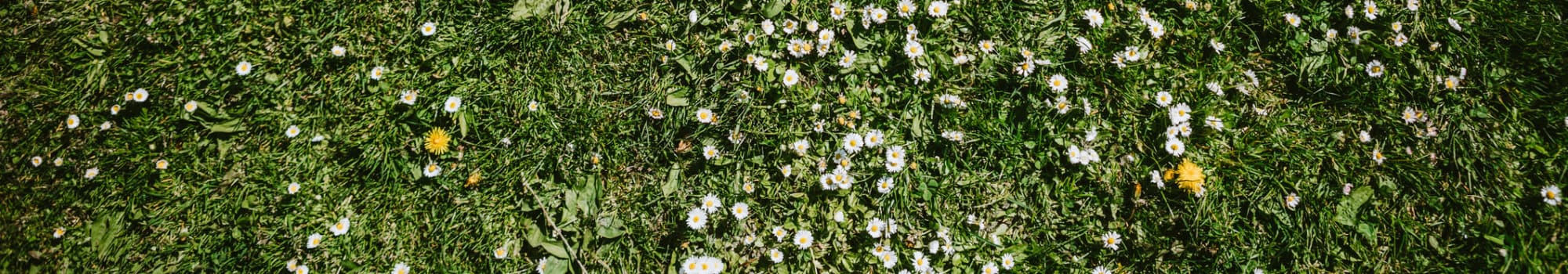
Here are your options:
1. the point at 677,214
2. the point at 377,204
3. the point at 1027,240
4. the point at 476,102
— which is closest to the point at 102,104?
the point at 377,204

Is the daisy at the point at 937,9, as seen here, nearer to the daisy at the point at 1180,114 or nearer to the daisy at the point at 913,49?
the daisy at the point at 913,49

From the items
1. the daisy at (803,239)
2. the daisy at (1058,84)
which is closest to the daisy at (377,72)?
the daisy at (803,239)

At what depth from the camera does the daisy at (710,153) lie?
2307 mm

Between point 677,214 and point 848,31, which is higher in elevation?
point 848,31

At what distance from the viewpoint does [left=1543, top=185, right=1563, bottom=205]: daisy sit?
2.24 meters

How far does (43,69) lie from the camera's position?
8.19 feet

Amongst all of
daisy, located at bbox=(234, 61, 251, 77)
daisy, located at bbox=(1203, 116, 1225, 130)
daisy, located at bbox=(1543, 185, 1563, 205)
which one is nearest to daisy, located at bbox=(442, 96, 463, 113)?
daisy, located at bbox=(234, 61, 251, 77)

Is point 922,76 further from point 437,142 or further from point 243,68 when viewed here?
point 243,68

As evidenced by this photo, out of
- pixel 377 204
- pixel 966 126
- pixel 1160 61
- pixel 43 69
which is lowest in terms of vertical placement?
pixel 377 204

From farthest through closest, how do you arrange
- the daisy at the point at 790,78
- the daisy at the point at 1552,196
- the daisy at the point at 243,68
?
the daisy at the point at 243,68 < the daisy at the point at 790,78 < the daisy at the point at 1552,196

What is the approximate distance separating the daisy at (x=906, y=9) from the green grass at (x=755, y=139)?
0.9 inches

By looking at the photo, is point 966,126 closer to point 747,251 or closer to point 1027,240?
point 1027,240

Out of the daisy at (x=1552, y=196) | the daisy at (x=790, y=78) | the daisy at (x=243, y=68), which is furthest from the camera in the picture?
the daisy at (x=243, y=68)

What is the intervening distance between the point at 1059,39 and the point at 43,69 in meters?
3.60
